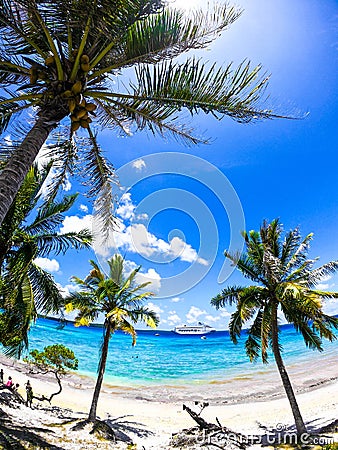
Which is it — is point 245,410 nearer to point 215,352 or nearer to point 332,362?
point 332,362

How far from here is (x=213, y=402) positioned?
28219 millimetres

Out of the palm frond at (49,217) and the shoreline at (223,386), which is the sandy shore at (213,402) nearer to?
the shoreline at (223,386)

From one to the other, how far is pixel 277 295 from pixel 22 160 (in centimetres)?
1081

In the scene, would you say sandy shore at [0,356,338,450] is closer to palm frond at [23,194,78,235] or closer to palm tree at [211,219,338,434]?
palm tree at [211,219,338,434]

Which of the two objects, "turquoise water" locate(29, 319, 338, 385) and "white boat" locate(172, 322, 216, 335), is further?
"white boat" locate(172, 322, 216, 335)

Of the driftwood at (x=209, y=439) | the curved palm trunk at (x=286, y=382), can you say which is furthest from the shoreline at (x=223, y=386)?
the driftwood at (x=209, y=439)

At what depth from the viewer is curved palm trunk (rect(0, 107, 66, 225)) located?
419 cm

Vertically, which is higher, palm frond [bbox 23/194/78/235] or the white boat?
the white boat

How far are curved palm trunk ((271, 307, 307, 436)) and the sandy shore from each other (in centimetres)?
166

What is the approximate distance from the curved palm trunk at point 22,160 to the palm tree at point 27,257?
4.76m

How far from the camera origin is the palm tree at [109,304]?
14.5m

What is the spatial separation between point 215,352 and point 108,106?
79.7 m

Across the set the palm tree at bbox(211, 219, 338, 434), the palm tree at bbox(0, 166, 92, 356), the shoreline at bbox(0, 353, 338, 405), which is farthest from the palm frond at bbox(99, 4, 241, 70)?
the shoreline at bbox(0, 353, 338, 405)

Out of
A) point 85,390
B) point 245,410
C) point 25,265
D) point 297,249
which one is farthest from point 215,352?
point 25,265
